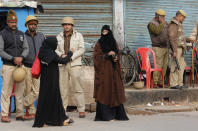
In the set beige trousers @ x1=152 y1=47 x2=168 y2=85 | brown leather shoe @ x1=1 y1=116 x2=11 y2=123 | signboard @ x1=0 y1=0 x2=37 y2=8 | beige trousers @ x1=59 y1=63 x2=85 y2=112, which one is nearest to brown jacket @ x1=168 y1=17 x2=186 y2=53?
beige trousers @ x1=152 y1=47 x2=168 y2=85

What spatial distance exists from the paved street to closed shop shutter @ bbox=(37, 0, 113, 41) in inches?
157

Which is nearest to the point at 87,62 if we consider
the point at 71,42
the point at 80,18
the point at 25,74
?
the point at 80,18

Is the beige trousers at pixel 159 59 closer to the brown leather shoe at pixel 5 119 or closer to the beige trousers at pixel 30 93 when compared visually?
the beige trousers at pixel 30 93

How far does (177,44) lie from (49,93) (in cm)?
454

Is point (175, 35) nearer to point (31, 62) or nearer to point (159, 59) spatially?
point (159, 59)

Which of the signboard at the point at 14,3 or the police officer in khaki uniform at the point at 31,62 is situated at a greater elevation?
the signboard at the point at 14,3

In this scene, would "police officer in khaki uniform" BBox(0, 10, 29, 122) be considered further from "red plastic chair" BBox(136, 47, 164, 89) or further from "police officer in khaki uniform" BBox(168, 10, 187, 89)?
"police officer in khaki uniform" BBox(168, 10, 187, 89)

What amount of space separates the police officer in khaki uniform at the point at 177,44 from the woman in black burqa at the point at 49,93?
4.04m

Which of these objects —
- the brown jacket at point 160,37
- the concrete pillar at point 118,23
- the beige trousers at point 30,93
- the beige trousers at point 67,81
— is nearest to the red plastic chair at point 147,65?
the brown jacket at point 160,37

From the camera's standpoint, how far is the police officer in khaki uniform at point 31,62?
967 cm

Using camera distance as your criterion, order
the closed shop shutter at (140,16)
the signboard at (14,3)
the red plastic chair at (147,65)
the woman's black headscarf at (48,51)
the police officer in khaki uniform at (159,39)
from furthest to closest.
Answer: the closed shop shutter at (140,16) < the police officer in khaki uniform at (159,39) < the red plastic chair at (147,65) < the signboard at (14,3) < the woman's black headscarf at (48,51)

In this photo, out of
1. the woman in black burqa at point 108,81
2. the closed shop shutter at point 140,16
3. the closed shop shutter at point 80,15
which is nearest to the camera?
the woman in black burqa at point 108,81

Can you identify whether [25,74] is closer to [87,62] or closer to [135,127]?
[135,127]

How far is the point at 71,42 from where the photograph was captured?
9.93m
